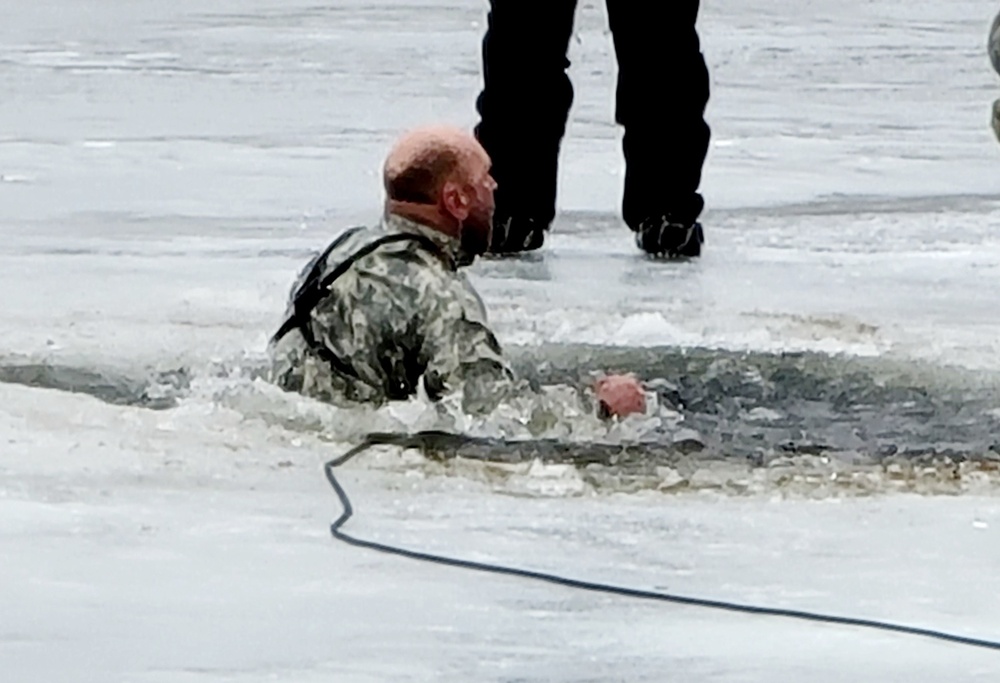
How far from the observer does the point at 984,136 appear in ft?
33.1

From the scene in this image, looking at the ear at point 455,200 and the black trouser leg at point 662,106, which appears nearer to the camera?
the ear at point 455,200

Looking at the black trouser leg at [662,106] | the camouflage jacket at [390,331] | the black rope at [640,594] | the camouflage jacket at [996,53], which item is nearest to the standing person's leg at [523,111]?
the black trouser leg at [662,106]

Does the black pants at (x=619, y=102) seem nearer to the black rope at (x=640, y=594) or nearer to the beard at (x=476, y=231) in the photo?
the beard at (x=476, y=231)

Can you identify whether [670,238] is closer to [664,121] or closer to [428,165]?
[664,121]

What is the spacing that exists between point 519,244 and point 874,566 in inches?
145

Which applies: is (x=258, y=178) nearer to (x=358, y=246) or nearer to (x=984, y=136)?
(x=984, y=136)

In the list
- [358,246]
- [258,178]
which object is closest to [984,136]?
[258,178]

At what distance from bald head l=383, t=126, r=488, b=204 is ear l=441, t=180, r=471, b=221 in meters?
0.01

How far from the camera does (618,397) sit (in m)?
4.64

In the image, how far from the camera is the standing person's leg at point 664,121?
23.3ft

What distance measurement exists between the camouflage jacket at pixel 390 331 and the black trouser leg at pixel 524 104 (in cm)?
247

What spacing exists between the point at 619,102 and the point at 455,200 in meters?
2.56

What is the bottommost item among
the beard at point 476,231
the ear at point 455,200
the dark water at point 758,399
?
the dark water at point 758,399

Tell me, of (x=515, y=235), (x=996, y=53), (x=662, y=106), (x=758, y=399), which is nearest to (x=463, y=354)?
(x=758, y=399)
